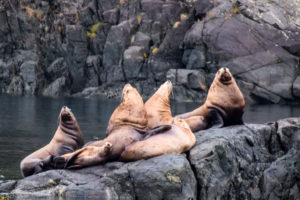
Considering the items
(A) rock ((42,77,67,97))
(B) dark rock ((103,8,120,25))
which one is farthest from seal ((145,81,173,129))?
(A) rock ((42,77,67,97))

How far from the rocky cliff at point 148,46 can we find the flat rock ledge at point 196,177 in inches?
1182

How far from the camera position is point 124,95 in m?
8.24

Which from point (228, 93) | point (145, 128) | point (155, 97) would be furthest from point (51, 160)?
point (228, 93)

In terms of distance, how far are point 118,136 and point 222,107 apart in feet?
9.57

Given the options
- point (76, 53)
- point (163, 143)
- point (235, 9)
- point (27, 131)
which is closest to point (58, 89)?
point (76, 53)

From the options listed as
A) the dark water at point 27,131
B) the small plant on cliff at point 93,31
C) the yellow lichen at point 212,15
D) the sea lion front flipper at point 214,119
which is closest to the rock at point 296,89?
the yellow lichen at point 212,15

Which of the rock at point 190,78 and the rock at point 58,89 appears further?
the rock at point 58,89

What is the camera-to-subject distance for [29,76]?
168 ft

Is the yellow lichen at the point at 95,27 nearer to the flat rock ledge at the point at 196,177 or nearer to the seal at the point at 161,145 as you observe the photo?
the flat rock ledge at the point at 196,177

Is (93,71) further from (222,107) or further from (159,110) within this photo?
(159,110)

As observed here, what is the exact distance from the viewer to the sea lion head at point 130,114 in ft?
26.0

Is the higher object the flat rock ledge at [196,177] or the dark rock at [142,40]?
the flat rock ledge at [196,177]

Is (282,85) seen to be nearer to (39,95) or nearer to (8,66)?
(39,95)

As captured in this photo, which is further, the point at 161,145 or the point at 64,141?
the point at 64,141
